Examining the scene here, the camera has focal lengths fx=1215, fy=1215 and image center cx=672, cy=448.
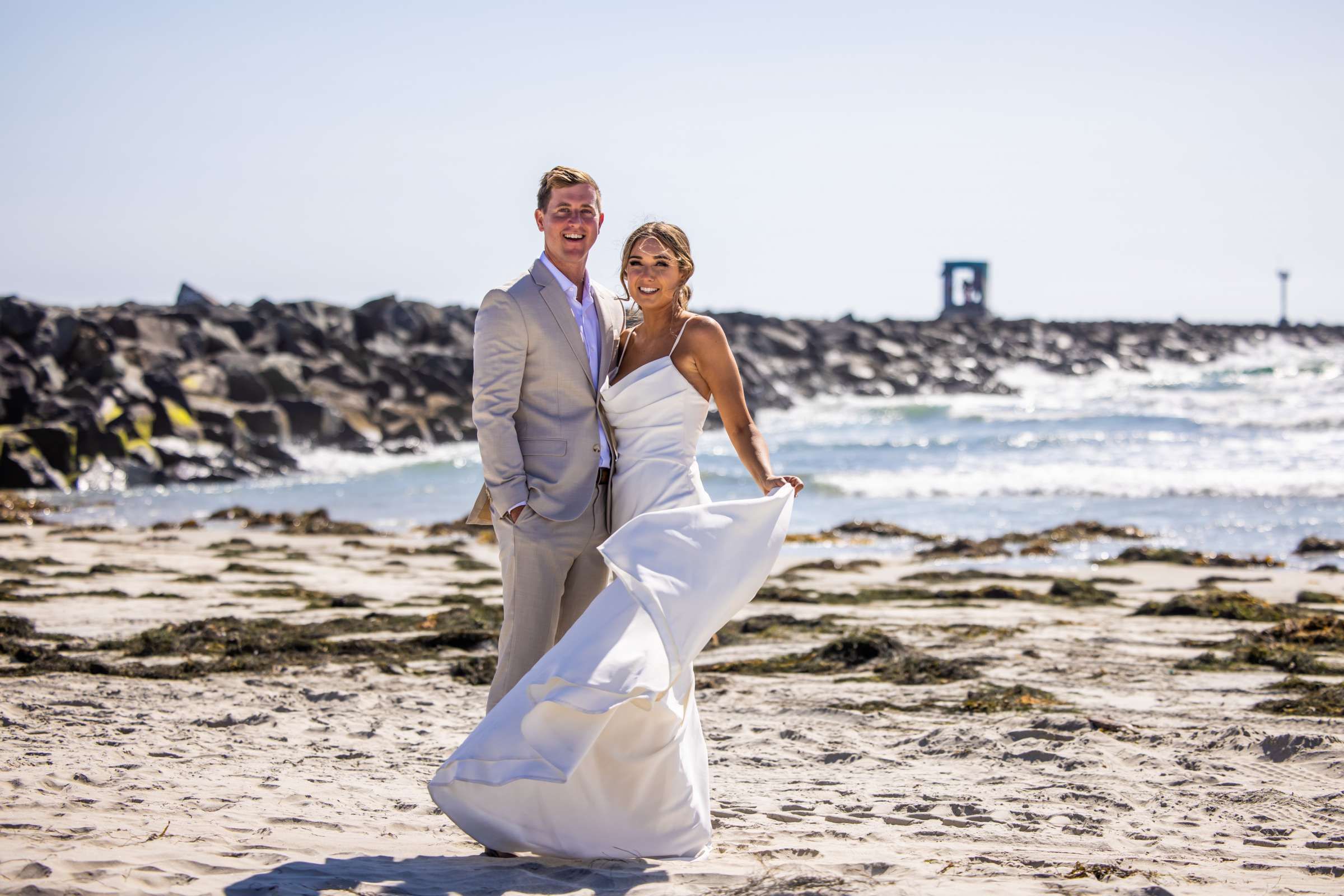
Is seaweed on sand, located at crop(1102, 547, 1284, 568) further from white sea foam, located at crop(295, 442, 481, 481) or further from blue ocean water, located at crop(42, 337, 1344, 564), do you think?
white sea foam, located at crop(295, 442, 481, 481)

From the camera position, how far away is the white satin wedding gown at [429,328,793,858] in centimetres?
297

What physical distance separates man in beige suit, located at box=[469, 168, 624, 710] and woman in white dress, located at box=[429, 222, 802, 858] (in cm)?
13

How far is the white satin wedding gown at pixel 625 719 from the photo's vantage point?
2971 millimetres

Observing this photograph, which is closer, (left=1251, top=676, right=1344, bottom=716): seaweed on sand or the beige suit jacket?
the beige suit jacket

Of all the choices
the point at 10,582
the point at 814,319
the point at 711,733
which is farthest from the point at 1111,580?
the point at 814,319

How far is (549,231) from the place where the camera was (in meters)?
3.56

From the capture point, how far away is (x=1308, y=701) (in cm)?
506

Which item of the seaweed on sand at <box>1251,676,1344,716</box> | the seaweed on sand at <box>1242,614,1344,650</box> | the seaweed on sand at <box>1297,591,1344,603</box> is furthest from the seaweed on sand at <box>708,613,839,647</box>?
the seaweed on sand at <box>1297,591,1344,603</box>

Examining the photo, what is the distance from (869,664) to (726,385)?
10.0 ft

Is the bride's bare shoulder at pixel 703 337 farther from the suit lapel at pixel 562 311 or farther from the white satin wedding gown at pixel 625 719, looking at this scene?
the white satin wedding gown at pixel 625 719

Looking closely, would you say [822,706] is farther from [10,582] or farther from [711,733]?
[10,582]

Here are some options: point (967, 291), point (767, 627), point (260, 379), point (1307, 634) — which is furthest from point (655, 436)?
point (967, 291)

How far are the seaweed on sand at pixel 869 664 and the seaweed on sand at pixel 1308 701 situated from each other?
4.31 ft

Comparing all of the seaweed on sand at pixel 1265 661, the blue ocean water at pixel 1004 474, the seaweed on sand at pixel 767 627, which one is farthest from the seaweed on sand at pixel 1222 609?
the blue ocean water at pixel 1004 474
